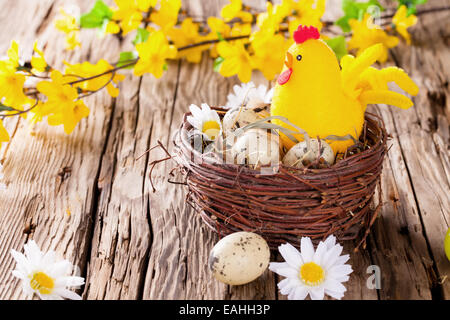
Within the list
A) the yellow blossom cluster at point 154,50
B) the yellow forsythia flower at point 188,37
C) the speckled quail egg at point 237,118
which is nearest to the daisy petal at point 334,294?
the speckled quail egg at point 237,118

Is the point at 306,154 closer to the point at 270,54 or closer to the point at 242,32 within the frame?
the point at 270,54

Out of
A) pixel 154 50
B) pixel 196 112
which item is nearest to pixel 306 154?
pixel 196 112

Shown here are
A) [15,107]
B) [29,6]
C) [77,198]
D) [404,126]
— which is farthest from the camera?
[29,6]

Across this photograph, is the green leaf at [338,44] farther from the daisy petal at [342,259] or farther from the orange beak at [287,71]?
the daisy petal at [342,259]

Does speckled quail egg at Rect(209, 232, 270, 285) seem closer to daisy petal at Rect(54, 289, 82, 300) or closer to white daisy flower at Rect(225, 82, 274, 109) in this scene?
daisy petal at Rect(54, 289, 82, 300)

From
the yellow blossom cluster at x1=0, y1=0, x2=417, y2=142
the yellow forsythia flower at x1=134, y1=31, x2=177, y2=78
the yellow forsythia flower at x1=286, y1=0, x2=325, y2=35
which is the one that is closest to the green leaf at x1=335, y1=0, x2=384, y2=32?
the yellow blossom cluster at x1=0, y1=0, x2=417, y2=142

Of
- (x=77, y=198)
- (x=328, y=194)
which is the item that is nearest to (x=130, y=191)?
(x=77, y=198)
